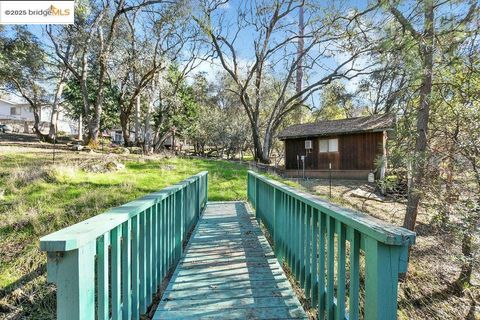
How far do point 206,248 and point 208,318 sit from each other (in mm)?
1597

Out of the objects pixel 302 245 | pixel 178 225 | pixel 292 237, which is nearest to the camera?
pixel 302 245

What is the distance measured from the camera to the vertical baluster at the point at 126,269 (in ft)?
5.80

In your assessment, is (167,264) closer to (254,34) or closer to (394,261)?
(394,261)

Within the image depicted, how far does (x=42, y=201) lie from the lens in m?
5.86

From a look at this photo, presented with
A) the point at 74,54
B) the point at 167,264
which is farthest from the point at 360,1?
the point at 74,54

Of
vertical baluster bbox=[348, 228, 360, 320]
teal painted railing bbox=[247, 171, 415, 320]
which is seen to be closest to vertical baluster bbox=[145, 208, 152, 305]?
teal painted railing bbox=[247, 171, 415, 320]

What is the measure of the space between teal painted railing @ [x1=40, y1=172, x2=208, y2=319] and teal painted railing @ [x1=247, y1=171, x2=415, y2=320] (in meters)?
1.24

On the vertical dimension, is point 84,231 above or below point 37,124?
below

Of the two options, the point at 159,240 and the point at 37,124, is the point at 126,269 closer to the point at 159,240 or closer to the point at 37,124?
the point at 159,240

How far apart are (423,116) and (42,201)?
7.50 meters

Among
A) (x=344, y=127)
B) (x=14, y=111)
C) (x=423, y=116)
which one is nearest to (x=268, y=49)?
(x=344, y=127)

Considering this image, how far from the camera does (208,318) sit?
2270 mm

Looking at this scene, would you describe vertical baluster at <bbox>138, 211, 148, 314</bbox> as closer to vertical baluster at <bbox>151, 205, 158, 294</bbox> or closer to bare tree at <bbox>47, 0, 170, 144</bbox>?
vertical baluster at <bbox>151, 205, 158, 294</bbox>

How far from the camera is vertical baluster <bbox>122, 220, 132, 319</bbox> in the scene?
177 cm
